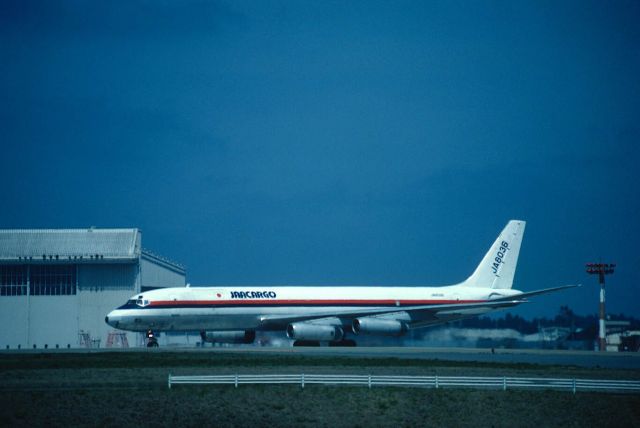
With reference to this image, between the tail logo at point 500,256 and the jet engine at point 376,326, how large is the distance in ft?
34.7

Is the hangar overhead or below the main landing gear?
overhead

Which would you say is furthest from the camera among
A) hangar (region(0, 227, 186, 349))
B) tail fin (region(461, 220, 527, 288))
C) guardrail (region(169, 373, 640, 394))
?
hangar (region(0, 227, 186, 349))

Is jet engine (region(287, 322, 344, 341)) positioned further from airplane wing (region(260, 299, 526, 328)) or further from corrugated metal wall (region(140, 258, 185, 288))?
corrugated metal wall (region(140, 258, 185, 288))

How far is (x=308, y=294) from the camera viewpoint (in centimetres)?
6078

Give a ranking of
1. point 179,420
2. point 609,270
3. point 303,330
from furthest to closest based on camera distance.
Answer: point 609,270 → point 303,330 → point 179,420

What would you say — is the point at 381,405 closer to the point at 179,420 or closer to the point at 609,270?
the point at 179,420

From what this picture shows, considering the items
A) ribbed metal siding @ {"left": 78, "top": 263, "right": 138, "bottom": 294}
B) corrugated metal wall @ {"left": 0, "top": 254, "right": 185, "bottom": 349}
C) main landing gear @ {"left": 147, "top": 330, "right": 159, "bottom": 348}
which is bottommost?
main landing gear @ {"left": 147, "top": 330, "right": 159, "bottom": 348}

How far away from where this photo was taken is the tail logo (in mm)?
68062

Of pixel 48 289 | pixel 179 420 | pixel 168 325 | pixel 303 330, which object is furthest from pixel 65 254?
pixel 179 420

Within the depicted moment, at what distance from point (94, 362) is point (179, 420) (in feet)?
53.1

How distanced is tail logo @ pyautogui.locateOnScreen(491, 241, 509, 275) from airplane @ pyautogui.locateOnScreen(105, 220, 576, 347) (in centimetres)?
148

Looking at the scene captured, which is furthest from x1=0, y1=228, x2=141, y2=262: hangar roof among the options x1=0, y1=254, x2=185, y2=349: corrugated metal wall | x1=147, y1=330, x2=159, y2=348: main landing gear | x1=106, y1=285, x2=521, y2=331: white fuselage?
x1=106, y1=285, x2=521, y2=331: white fuselage

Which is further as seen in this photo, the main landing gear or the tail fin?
the tail fin

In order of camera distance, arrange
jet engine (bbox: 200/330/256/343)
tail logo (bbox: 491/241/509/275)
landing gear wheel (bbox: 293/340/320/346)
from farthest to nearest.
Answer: tail logo (bbox: 491/241/509/275) → landing gear wheel (bbox: 293/340/320/346) → jet engine (bbox: 200/330/256/343)
